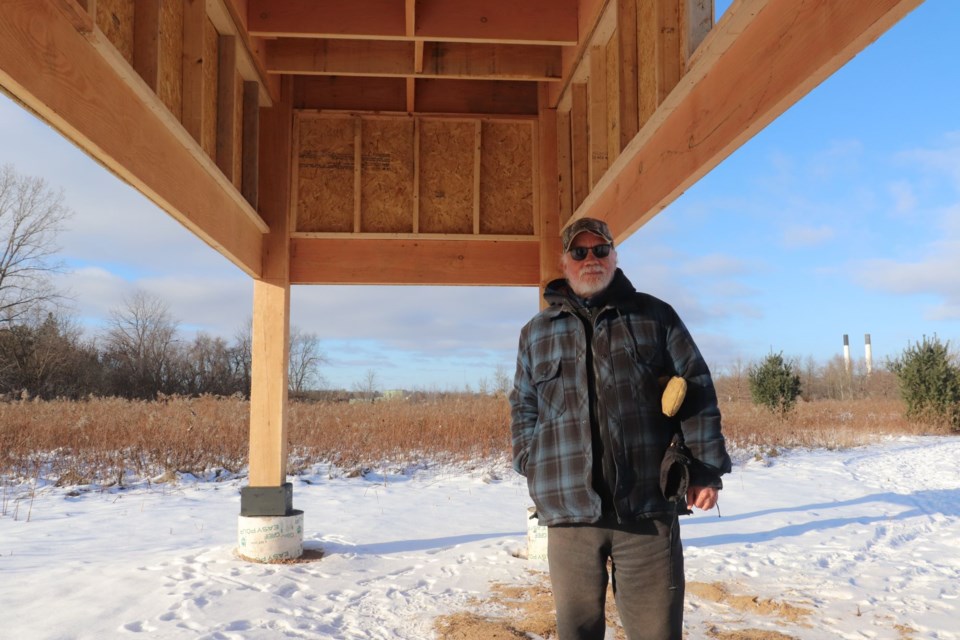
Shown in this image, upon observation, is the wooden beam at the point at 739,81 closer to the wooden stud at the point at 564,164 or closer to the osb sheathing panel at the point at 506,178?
the wooden stud at the point at 564,164

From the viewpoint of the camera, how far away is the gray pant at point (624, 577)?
2.35 metres

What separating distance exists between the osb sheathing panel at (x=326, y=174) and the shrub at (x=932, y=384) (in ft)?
62.1

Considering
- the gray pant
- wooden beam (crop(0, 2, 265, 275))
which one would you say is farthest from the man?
wooden beam (crop(0, 2, 265, 275))

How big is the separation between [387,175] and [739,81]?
391 cm

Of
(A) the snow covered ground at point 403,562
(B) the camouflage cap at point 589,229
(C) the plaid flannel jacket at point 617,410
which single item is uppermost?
(B) the camouflage cap at point 589,229

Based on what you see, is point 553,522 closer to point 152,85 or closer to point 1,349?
point 152,85

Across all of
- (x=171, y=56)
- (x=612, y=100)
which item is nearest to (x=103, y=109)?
(x=171, y=56)

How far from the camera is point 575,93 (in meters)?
5.37

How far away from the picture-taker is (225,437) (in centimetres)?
1213

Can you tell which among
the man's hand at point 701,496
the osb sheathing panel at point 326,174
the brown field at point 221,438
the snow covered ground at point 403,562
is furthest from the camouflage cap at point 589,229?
the brown field at point 221,438

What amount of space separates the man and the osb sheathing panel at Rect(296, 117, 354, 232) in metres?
3.93

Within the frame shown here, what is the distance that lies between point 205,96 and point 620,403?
3.23m

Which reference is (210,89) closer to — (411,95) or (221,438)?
(411,95)

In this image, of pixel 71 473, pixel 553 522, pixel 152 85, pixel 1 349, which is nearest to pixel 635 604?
pixel 553 522
